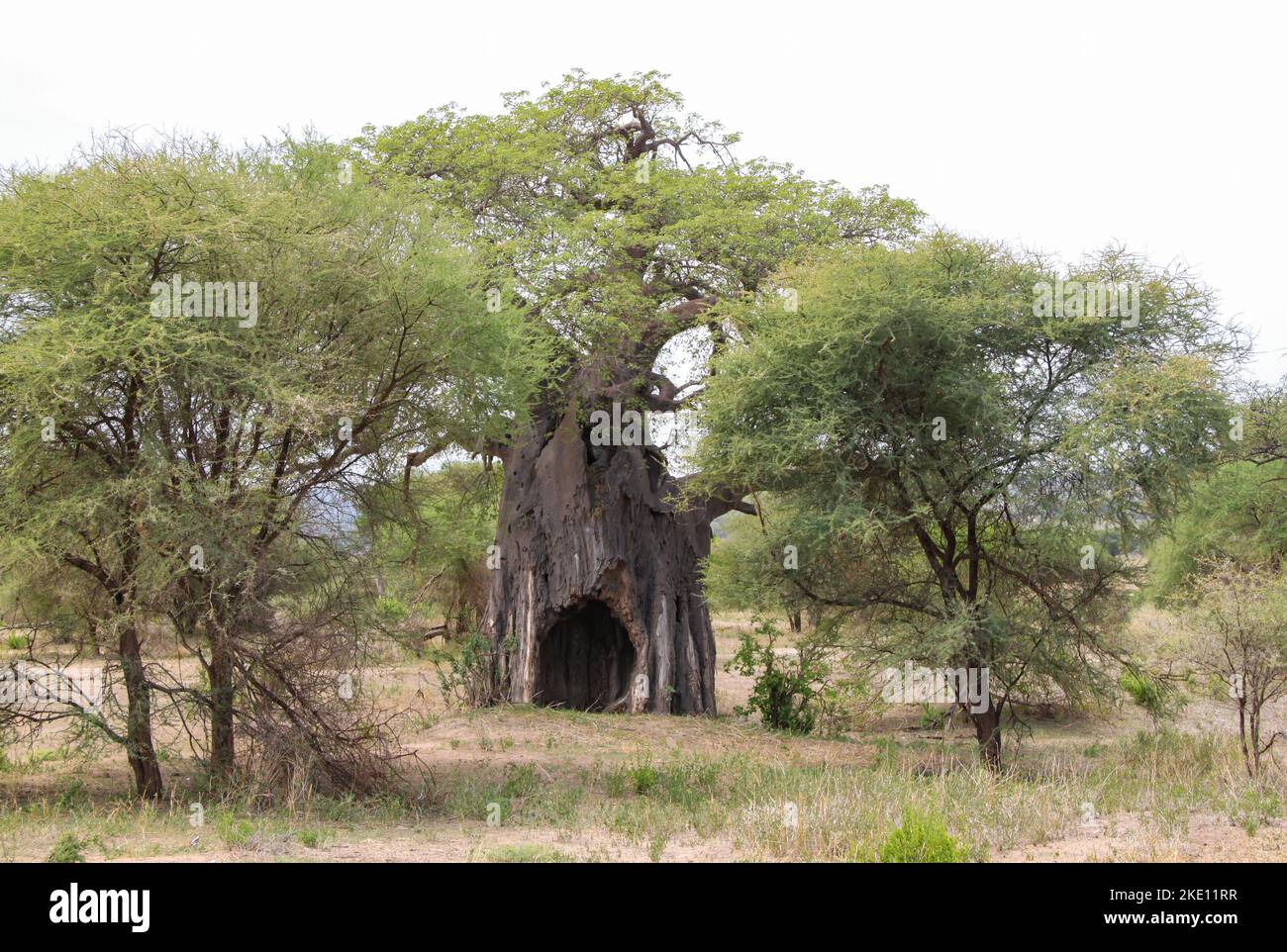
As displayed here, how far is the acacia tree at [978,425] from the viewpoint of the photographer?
579 inches

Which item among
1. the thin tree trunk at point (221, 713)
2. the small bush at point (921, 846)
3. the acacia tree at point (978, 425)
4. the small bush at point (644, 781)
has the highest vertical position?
the acacia tree at point (978, 425)

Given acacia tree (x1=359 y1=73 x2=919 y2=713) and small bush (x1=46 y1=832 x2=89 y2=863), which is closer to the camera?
small bush (x1=46 y1=832 x2=89 y2=863)

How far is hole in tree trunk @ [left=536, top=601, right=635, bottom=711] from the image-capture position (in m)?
21.8

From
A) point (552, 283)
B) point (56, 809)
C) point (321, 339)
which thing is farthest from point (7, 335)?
point (552, 283)

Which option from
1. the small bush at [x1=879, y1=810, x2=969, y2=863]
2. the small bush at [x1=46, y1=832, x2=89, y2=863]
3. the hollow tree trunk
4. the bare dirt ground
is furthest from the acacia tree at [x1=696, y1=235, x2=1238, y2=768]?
the small bush at [x1=46, y1=832, x2=89, y2=863]

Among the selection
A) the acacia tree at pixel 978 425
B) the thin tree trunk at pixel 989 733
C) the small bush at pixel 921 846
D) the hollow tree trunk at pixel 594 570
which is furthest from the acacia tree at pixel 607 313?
the small bush at pixel 921 846

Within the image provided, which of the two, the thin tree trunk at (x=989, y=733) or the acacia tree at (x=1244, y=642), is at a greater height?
the acacia tree at (x=1244, y=642)

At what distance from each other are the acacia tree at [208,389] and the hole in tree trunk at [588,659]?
Result: 932cm

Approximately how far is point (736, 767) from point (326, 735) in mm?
5698

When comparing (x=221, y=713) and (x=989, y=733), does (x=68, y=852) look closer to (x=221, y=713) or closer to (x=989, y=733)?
(x=221, y=713)

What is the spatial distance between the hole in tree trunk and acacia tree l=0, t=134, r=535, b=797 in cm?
932

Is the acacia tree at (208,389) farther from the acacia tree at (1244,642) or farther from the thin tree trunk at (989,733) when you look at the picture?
the acacia tree at (1244,642)

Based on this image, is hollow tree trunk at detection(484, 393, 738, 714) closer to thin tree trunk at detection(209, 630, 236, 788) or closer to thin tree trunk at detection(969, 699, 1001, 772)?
thin tree trunk at detection(969, 699, 1001, 772)

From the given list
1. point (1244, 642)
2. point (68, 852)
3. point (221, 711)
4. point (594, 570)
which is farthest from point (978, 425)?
point (68, 852)
